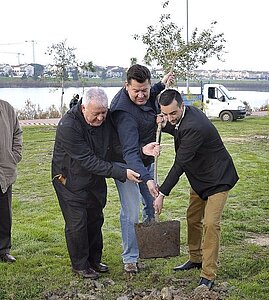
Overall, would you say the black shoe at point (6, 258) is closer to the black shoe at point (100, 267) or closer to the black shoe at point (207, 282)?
the black shoe at point (100, 267)

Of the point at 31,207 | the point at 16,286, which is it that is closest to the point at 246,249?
the point at 16,286

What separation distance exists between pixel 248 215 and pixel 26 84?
111 feet

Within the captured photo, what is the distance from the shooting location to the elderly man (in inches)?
187

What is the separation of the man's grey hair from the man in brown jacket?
1184 mm

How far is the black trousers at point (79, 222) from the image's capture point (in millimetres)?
5016

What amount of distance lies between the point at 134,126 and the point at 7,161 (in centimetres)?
149

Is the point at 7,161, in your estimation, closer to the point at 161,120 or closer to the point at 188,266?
the point at 161,120

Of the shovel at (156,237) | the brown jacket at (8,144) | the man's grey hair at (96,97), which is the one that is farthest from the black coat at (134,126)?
the brown jacket at (8,144)

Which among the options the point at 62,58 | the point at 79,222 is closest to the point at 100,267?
the point at 79,222

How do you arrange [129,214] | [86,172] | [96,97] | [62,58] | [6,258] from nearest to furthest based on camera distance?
1. [96,97]
2. [86,172]
3. [129,214]
4. [6,258]
5. [62,58]

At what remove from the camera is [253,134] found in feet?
64.8

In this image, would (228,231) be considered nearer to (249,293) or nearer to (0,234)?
A: (249,293)

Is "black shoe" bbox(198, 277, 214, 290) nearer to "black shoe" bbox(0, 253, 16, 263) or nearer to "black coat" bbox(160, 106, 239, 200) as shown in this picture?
"black coat" bbox(160, 106, 239, 200)

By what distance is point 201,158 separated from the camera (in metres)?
4.63
